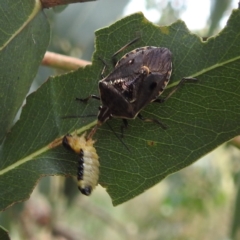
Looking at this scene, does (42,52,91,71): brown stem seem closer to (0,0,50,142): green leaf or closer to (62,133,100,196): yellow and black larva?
(0,0,50,142): green leaf

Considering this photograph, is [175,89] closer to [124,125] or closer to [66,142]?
[124,125]

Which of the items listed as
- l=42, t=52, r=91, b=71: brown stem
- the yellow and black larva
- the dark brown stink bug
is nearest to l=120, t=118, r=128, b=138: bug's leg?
the dark brown stink bug

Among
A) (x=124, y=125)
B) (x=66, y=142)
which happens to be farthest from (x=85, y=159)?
(x=124, y=125)

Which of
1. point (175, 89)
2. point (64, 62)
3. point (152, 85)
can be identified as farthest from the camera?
point (64, 62)

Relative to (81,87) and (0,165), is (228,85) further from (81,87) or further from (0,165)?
(0,165)

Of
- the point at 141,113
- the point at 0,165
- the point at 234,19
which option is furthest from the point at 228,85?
the point at 0,165

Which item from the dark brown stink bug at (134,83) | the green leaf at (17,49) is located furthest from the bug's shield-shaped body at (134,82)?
the green leaf at (17,49)
